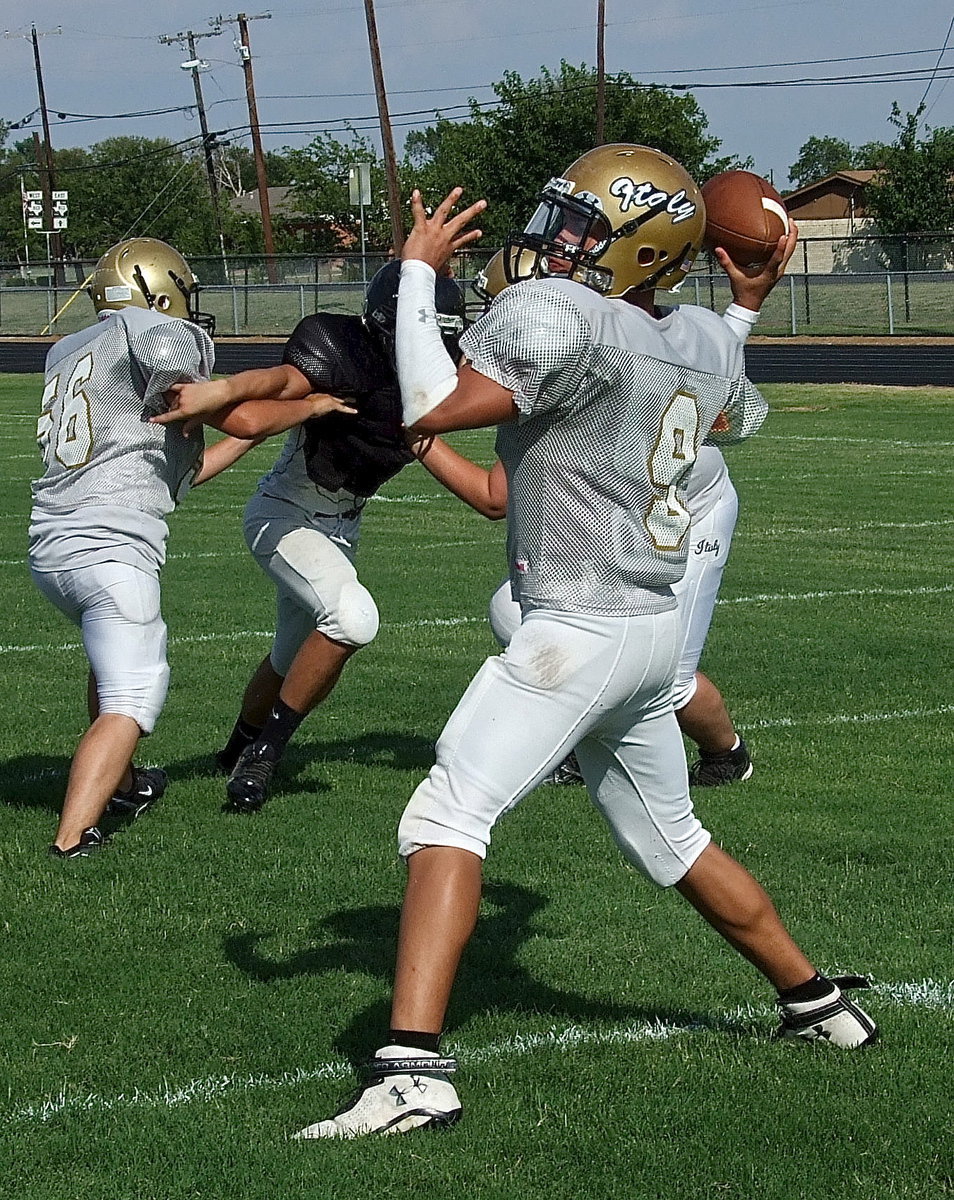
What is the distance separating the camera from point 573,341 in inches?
134

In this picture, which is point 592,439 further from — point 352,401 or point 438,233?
point 352,401

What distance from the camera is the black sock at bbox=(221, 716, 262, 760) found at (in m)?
6.52

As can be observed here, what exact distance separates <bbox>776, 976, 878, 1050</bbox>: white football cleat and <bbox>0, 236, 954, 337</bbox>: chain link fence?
33952 mm

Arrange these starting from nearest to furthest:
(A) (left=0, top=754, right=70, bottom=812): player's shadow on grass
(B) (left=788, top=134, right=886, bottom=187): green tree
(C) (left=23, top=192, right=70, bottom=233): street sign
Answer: (A) (left=0, top=754, right=70, bottom=812): player's shadow on grass → (C) (left=23, top=192, right=70, bottom=233): street sign → (B) (left=788, top=134, right=886, bottom=187): green tree

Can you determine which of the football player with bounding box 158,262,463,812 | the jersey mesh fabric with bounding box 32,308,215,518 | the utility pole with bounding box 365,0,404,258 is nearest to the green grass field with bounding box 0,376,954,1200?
the football player with bounding box 158,262,463,812

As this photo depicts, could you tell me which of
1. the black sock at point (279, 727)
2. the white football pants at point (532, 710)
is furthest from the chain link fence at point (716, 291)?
the white football pants at point (532, 710)

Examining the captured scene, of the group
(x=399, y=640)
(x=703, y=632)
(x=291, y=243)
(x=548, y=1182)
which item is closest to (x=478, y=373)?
(x=548, y=1182)

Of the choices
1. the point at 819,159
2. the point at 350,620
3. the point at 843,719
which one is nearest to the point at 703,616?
the point at 350,620

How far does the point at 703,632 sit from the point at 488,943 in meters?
1.91

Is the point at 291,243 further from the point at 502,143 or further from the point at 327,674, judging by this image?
the point at 327,674

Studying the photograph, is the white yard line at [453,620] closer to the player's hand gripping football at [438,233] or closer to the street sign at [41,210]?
the player's hand gripping football at [438,233]

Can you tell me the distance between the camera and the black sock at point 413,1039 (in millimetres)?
3449

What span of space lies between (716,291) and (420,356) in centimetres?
4131

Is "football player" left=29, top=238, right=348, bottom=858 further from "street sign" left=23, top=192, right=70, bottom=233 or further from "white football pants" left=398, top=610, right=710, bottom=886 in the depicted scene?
"street sign" left=23, top=192, right=70, bottom=233
